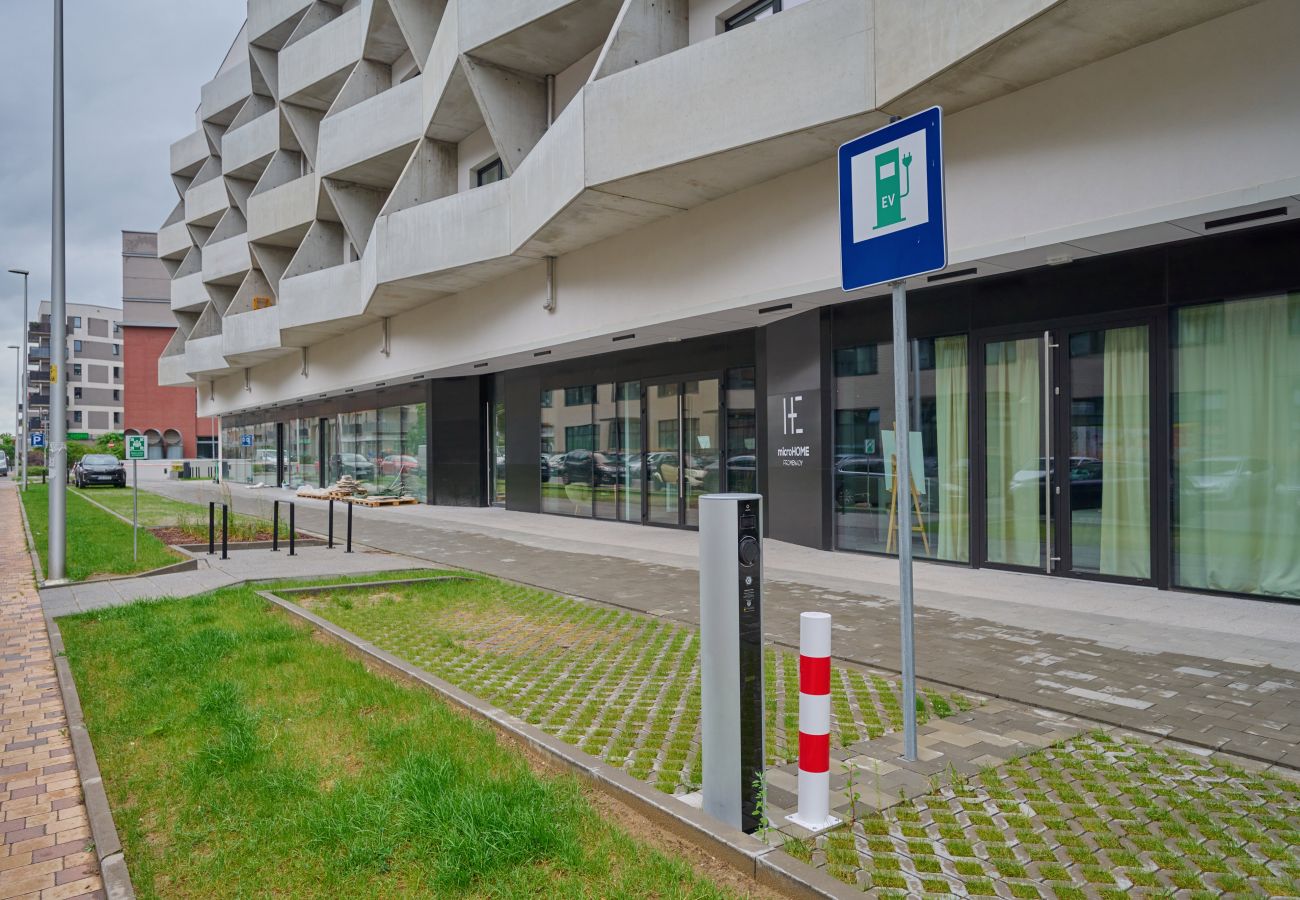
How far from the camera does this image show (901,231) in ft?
14.3

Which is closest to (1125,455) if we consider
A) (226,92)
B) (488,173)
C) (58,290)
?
(58,290)

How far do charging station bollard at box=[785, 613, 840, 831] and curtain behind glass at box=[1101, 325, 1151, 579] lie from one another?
7.69 meters

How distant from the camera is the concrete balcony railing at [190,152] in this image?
43.5 m

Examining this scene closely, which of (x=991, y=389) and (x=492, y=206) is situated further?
(x=492, y=206)

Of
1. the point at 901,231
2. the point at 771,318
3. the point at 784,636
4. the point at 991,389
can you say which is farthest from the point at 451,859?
the point at 771,318

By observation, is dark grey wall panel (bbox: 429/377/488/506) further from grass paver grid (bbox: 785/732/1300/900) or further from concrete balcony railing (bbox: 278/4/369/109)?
grass paver grid (bbox: 785/732/1300/900)

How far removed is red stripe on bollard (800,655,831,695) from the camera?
362cm

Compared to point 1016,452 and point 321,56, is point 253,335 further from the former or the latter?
point 1016,452

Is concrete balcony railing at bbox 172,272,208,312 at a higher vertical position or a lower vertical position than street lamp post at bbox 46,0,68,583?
higher

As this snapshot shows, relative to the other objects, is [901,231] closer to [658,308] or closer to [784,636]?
[784,636]

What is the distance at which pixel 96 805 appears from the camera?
4.08m

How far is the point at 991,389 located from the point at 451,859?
973 cm

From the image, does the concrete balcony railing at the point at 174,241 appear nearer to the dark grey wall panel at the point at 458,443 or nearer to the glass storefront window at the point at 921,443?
the dark grey wall panel at the point at 458,443

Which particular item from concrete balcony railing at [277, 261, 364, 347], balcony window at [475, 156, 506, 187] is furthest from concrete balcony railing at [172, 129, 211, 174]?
balcony window at [475, 156, 506, 187]
